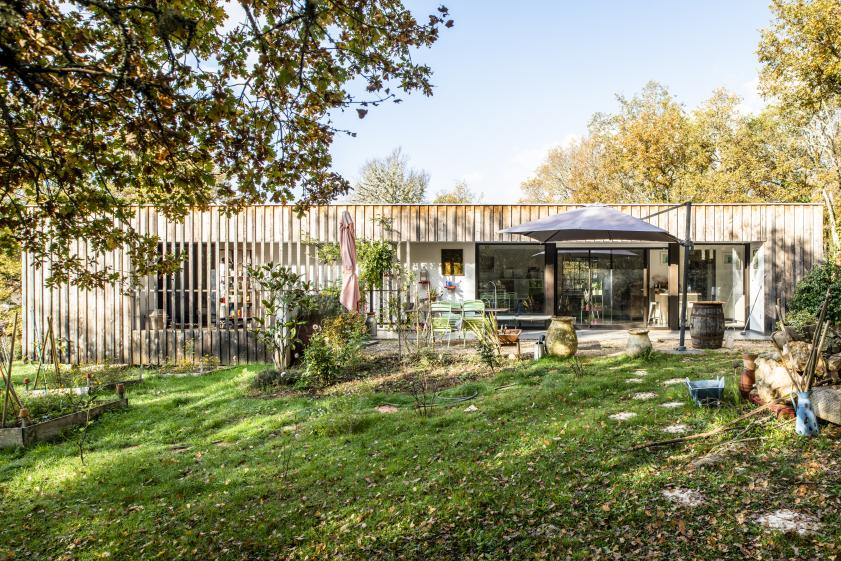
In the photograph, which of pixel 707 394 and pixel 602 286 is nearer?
pixel 707 394

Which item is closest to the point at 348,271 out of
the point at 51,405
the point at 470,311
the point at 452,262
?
the point at 470,311

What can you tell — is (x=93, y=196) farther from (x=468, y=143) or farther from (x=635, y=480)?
(x=468, y=143)

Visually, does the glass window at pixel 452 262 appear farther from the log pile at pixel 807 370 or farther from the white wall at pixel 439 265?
the log pile at pixel 807 370

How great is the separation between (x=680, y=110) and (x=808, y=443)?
81.5 feet

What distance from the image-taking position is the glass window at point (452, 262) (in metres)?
14.4

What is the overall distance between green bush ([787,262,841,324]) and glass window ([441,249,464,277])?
714cm

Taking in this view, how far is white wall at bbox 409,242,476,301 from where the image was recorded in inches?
567

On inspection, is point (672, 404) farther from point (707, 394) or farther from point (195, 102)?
point (195, 102)

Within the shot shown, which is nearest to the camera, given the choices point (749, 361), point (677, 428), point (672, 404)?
point (677, 428)

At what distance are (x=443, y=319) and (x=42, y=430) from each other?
596cm

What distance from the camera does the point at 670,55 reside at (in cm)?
2009

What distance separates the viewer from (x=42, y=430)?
6621 mm

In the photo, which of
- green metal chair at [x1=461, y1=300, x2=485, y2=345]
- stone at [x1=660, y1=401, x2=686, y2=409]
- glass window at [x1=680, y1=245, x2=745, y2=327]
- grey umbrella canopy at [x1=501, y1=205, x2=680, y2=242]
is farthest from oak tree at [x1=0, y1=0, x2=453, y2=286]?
glass window at [x1=680, y1=245, x2=745, y2=327]

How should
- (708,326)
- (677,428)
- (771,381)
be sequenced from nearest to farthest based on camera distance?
1. (677,428)
2. (771,381)
3. (708,326)
